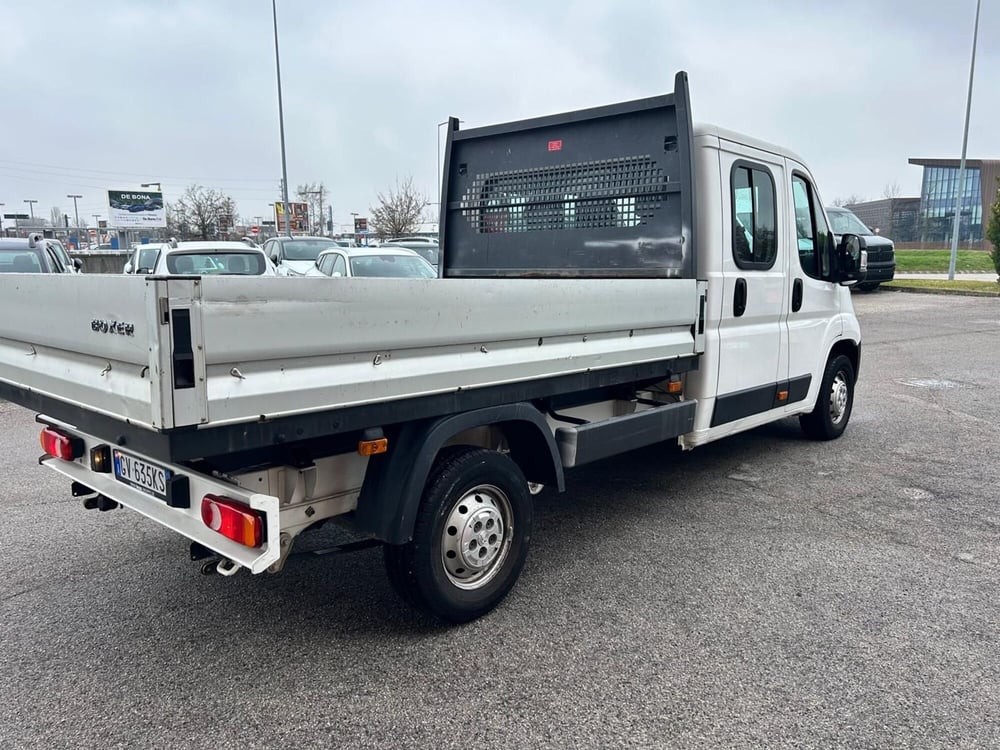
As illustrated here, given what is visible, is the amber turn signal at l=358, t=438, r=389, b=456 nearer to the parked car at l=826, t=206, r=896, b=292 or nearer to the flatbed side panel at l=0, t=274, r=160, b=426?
the flatbed side panel at l=0, t=274, r=160, b=426

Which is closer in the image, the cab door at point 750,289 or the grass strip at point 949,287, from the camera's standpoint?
the cab door at point 750,289

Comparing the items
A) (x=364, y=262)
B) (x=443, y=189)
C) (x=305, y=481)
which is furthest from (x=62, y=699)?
(x=364, y=262)

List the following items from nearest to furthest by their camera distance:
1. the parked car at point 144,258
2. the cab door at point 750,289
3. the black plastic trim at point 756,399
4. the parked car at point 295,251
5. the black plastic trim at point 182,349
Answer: the black plastic trim at point 182,349 → the cab door at point 750,289 → the black plastic trim at point 756,399 → the parked car at point 144,258 → the parked car at point 295,251

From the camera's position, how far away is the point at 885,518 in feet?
16.6

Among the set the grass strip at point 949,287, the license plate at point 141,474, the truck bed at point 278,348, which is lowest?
the grass strip at point 949,287

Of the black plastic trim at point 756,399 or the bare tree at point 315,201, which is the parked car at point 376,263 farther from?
the bare tree at point 315,201

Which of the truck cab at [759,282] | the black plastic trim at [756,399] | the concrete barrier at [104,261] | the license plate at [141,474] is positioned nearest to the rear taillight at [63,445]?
the license plate at [141,474]

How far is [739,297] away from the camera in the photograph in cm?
514

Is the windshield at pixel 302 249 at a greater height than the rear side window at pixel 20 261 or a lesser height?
greater

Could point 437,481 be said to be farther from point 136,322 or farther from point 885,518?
point 885,518

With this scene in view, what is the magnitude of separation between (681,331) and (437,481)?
2026 mm

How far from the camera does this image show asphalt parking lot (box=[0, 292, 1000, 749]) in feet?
9.43

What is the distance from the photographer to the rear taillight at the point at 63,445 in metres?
3.69

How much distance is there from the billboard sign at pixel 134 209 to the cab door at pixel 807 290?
45312 millimetres
